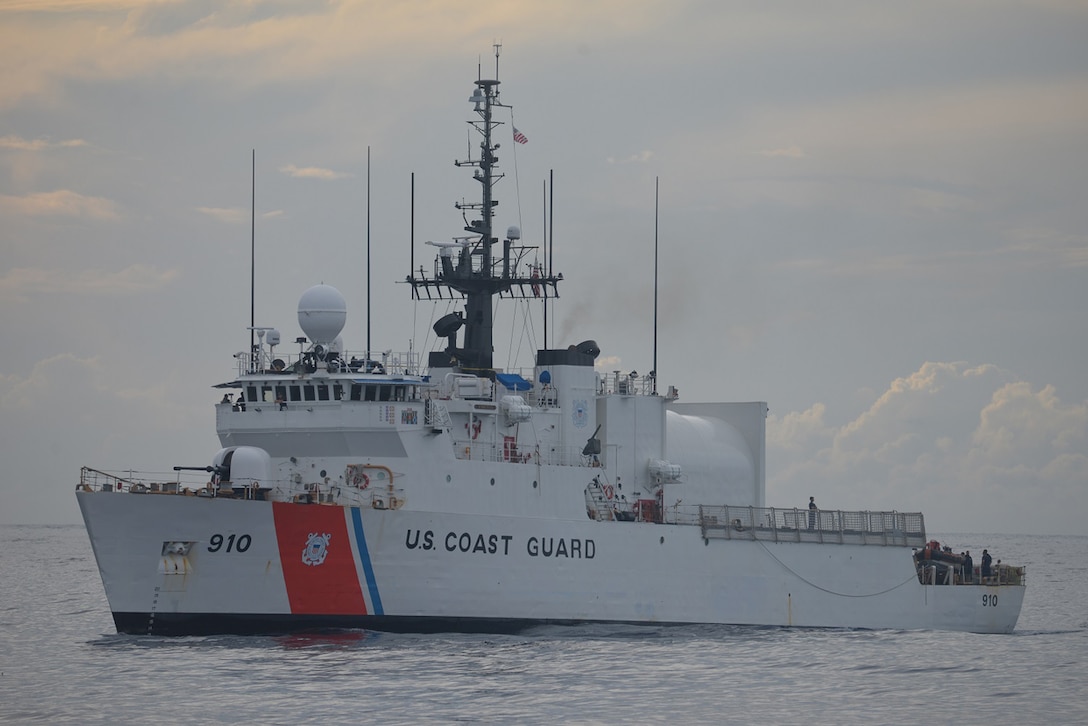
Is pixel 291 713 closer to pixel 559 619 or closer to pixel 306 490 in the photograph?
pixel 306 490

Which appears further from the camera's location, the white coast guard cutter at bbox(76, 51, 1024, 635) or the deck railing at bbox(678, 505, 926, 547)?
the deck railing at bbox(678, 505, 926, 547)

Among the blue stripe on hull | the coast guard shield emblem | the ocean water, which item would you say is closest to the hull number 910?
the coast guard shield emblem

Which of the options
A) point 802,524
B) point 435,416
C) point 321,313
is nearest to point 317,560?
point 435,416

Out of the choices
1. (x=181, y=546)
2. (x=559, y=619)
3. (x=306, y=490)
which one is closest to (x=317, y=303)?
(x=306, y=490)

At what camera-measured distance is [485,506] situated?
3434cm

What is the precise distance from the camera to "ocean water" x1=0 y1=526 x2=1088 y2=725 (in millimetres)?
25547

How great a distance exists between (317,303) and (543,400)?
20.9 feet

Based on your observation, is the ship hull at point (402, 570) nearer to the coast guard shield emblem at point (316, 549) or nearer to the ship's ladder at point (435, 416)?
the coast guard shield emblem at point (316, 549)

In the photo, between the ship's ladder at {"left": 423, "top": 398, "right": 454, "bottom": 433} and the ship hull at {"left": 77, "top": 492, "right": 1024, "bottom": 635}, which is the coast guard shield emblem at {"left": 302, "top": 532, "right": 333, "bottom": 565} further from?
the ship's ladder at {"left": 423, "top": 398, "right": 454, "bottom": 433}

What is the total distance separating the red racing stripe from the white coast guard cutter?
0.04 m

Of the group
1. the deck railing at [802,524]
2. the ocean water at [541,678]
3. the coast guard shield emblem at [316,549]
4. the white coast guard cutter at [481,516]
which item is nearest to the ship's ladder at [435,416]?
the white coast guard cutter at [481,516]

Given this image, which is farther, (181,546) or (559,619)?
(559,619)

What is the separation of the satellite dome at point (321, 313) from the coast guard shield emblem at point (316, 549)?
507 centimetres

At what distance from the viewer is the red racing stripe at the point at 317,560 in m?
31.6
